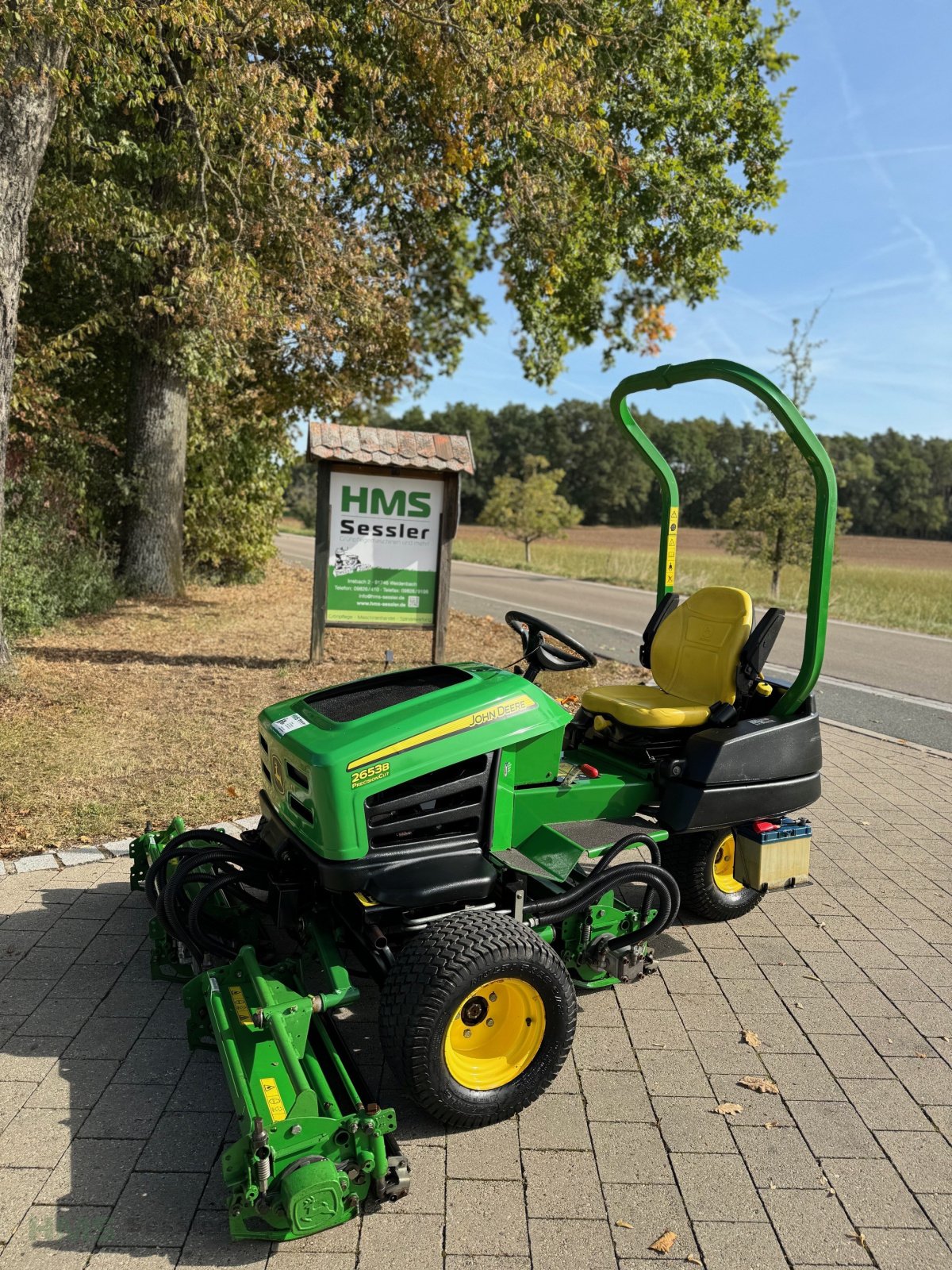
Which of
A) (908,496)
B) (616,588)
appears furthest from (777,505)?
(908,496)

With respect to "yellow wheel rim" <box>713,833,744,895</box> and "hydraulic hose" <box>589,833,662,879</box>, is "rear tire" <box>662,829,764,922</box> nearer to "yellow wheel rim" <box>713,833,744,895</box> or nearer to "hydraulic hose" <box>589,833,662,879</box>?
"yellow wheel rim" <box>713,833,744,895</box>

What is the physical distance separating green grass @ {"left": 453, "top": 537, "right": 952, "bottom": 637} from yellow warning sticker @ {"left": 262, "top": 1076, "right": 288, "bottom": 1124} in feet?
36.4

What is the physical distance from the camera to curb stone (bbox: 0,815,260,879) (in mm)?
4332

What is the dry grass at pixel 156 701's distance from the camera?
506 centimetres

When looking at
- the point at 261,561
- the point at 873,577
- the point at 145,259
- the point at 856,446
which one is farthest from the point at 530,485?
the point at 856,446

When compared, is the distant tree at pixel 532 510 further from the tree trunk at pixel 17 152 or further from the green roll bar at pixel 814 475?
the green roll bar at pixel 814 475

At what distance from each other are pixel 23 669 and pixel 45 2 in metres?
4.66

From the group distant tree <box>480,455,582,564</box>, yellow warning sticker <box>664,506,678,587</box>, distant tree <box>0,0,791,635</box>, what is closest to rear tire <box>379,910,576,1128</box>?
yellow warning sticker <box>664,506,678,587</box>

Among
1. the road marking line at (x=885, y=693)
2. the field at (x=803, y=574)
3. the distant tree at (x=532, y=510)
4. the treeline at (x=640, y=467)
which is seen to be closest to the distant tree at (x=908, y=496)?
the treeline at (x=640, y=467)

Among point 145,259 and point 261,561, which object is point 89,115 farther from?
point 261,561

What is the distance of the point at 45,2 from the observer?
5449 mm

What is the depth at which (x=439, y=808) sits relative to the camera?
311cm

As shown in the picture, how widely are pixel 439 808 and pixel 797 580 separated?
83.9 feet

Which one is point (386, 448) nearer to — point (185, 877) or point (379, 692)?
point (379, 692)
